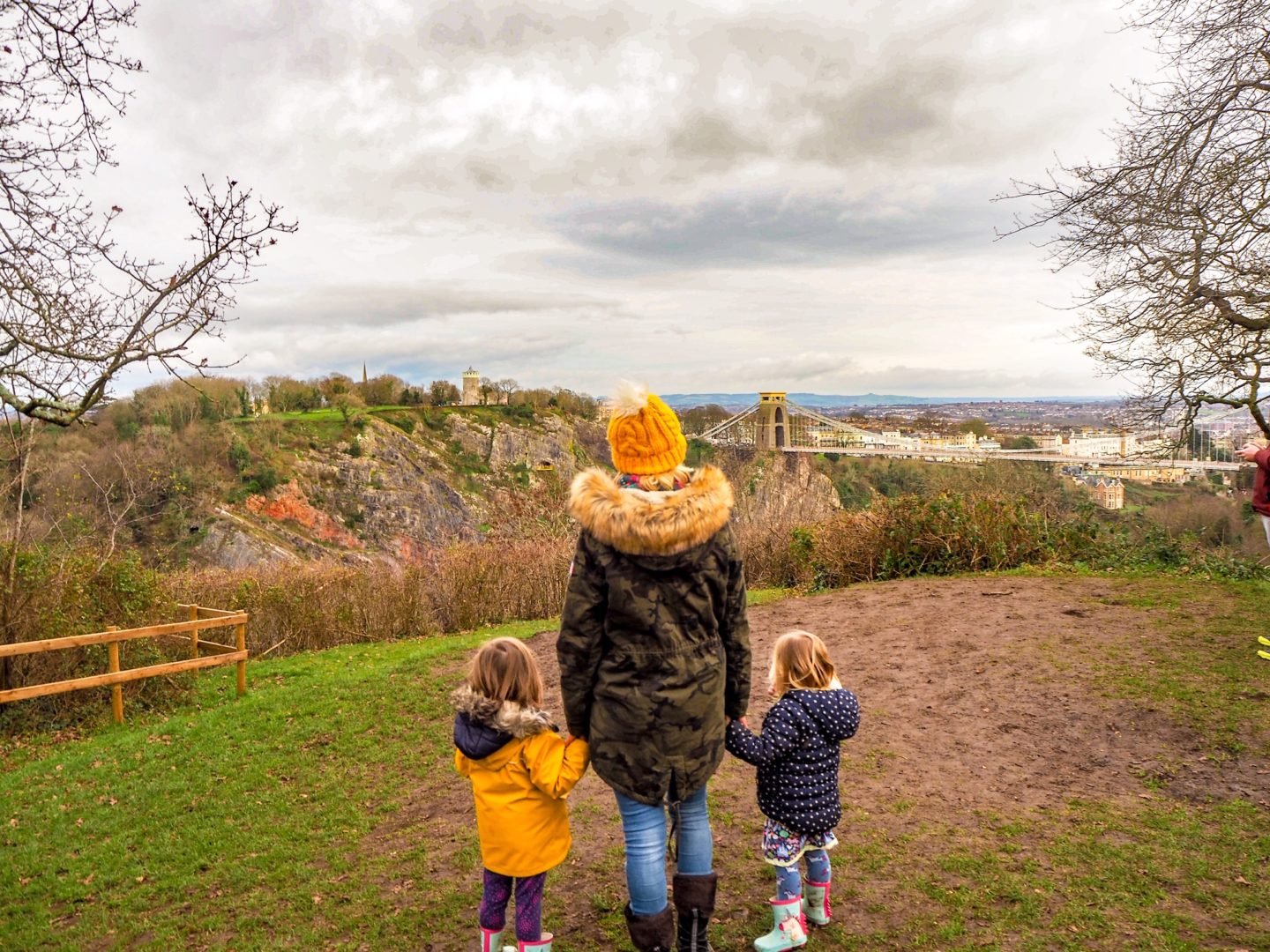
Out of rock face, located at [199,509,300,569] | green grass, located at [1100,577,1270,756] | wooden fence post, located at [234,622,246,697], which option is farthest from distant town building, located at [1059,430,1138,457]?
rock face, located at [199,509,300,569]

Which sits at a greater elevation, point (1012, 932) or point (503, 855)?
point (503, 855)

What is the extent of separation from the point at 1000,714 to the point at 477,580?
9125 millimetres

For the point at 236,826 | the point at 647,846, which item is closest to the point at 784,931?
the point at 647,846

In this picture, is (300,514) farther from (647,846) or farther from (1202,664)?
(647,846)

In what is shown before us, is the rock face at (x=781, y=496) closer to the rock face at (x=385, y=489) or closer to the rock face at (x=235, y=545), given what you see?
the rock face at (x=385, y=489)

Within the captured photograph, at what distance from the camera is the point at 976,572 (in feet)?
36.0

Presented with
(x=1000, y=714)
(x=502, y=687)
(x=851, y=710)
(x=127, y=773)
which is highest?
(x=502, y=687)

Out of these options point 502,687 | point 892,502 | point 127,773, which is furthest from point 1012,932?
point 892,502

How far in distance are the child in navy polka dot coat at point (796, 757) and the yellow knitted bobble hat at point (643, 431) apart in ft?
2.55

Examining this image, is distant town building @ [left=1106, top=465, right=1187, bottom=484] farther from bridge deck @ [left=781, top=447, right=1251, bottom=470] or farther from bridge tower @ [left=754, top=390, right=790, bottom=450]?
bridge tower @ [left=754, top=390, right=790, bottom=450]

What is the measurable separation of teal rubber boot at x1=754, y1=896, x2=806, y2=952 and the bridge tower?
42636 millimetres

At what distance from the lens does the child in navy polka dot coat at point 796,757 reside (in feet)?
9.21

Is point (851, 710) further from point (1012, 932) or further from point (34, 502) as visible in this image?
point (34, 502)

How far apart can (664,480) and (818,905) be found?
186cm
